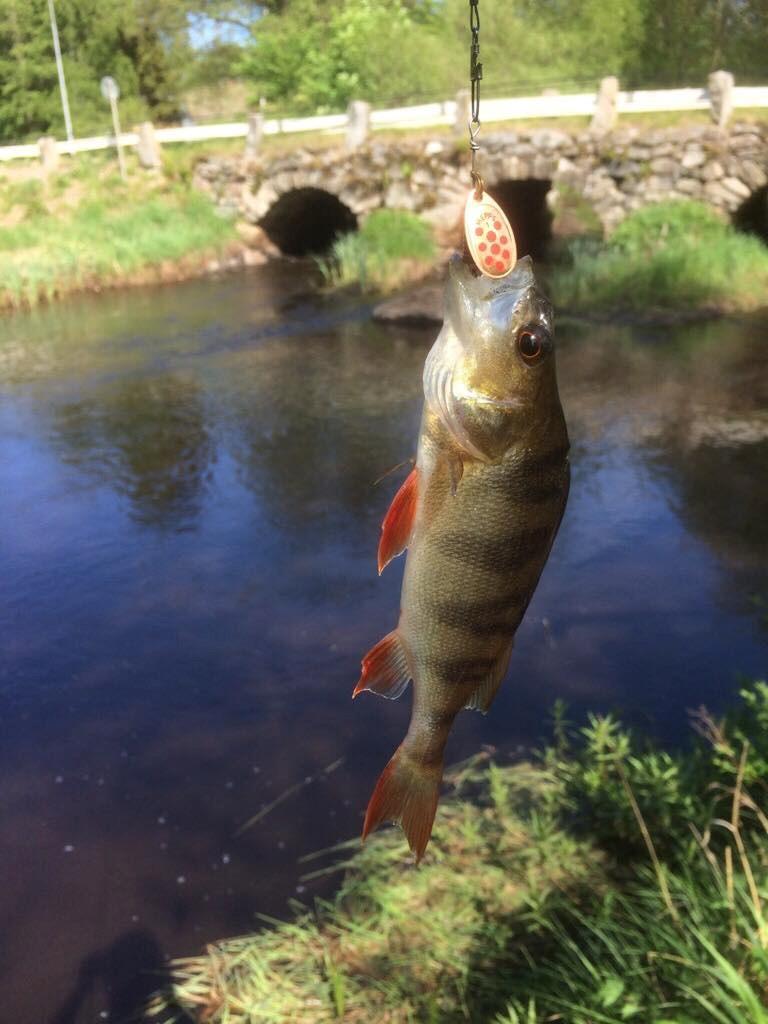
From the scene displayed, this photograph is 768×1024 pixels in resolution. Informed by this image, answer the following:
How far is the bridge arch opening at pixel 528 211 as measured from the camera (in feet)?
72.6

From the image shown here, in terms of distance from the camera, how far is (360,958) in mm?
3850

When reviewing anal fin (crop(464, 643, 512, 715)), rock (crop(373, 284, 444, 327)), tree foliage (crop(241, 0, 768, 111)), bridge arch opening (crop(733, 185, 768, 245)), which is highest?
tree foliage (crop(241, 0, 768, 111))

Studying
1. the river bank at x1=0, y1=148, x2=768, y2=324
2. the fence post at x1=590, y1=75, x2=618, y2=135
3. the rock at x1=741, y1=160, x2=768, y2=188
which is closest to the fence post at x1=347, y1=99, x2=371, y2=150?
the river bank at x1=0, y1=148, x2=768, y2=324

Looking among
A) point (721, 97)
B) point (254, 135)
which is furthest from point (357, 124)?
point (721, 97)

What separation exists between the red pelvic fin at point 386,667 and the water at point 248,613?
3123 mm

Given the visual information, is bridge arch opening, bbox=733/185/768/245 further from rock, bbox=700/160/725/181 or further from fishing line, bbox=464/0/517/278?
fishing line, bbox=464/0/517/278

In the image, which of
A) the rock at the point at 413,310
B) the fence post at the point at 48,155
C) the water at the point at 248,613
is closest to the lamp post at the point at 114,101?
the fence post at the point at 48,155

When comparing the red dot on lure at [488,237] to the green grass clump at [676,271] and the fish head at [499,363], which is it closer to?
the fish head at [499,363]

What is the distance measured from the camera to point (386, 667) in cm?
196

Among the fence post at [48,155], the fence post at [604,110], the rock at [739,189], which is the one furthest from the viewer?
the fence post at [48,155]

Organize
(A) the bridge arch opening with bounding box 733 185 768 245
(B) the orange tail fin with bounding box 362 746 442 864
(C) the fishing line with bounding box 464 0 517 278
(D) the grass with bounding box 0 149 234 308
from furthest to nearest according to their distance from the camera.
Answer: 1. (D) the grass with bounding box 0 149 234 308
2. (A) the bridge arch opening with bounding box 733 185 768 245
3. (B) the orange tail fin with bounding box 362 746 442 864
4. (C) the fishing line with bounding box 464 0 517 278

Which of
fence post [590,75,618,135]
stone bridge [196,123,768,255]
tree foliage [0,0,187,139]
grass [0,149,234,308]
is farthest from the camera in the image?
tree foliage [0,0,187,139]

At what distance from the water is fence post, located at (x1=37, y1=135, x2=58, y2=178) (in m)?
13.4

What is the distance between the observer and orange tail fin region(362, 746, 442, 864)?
6.10 feet
